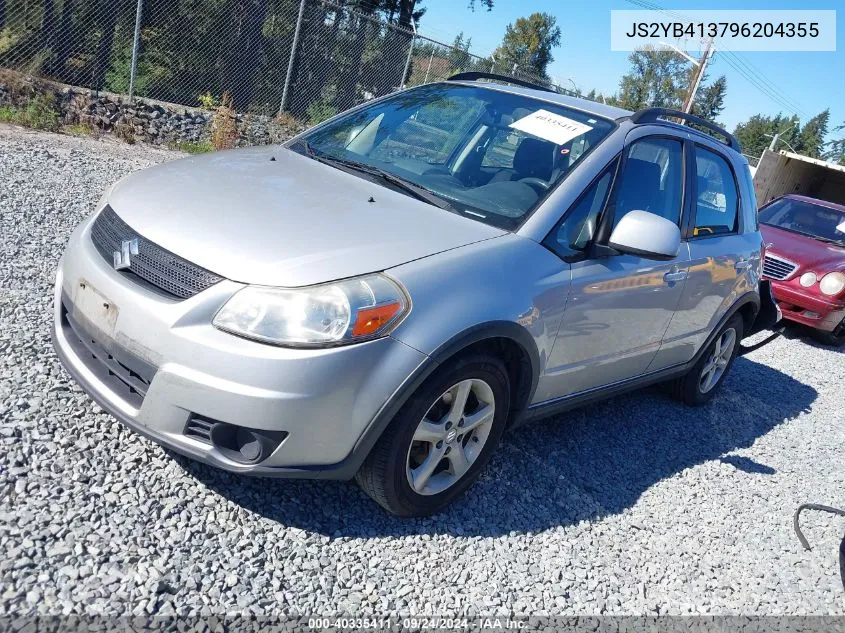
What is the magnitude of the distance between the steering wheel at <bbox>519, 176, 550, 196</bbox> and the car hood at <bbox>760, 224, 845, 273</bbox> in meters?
5.99

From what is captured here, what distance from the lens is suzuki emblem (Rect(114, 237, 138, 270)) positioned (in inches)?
107

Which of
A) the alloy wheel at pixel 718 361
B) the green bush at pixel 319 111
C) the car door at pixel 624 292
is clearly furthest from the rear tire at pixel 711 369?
the green bush at pixel 319 111

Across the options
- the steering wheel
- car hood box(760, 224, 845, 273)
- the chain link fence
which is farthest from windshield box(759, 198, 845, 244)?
the steering wheel

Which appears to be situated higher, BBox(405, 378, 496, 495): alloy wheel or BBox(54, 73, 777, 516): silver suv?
BBox(54, 73, 777, 516): silver suv

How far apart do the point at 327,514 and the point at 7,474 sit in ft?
3.96

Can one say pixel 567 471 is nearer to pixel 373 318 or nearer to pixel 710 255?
pixel 710 255

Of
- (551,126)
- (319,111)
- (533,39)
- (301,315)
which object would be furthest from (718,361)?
(533,39)

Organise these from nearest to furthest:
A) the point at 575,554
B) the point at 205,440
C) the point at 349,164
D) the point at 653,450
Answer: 1. the point at 205,440
2. the point at 575,554
3. the point at 349,164
4. the point at 653,450

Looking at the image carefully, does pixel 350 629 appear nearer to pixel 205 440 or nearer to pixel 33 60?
pixel 205 440

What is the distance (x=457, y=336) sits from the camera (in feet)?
9.00

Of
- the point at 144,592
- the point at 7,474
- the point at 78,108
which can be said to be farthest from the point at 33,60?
the point at 144,592

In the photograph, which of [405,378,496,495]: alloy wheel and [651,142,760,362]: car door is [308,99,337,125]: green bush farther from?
[405,378,496,495]: alloy wheel

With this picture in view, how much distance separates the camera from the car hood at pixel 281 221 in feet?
8.50

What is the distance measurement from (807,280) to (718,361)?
3717 millimetres
